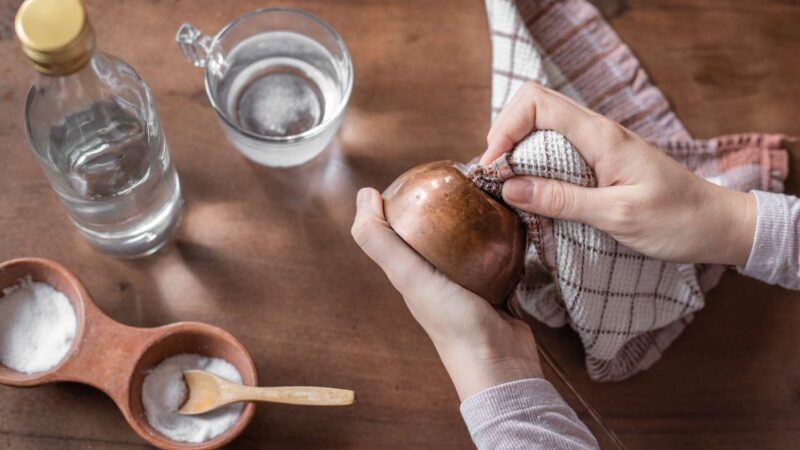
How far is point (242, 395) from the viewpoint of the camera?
0.74 meters

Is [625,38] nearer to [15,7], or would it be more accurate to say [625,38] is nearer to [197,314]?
Result: [197,314]

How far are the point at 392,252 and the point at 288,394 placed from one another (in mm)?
183

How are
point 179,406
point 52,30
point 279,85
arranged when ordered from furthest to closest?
point 279,85 < point 179,406 < point 52,30

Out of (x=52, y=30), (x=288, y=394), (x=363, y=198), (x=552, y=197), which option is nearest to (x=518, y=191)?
(x=552, y=197)

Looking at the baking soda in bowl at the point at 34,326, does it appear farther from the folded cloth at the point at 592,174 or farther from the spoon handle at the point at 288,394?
the folded cloth at the point at 592,174

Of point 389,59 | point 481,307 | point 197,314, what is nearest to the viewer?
point 481,307

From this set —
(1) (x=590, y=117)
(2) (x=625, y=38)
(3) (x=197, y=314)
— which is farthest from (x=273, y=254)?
(2) (x=625, y=38)

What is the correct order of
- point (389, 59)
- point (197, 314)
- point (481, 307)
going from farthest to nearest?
point (389, 59) → point (197, 314) → point (481, 307)

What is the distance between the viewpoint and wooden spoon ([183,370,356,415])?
73 cm

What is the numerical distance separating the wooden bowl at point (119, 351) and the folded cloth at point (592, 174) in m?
0.31

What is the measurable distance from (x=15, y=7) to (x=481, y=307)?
2.10 ft

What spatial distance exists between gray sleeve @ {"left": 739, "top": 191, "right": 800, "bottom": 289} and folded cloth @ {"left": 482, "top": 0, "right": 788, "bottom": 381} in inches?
2.7

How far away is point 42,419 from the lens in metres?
0.77

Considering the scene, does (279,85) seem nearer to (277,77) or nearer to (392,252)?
(277,77)
